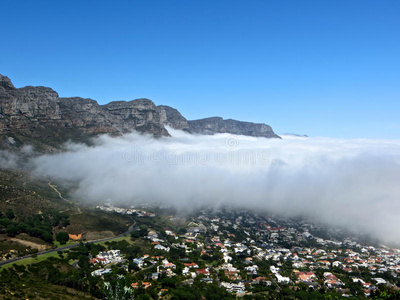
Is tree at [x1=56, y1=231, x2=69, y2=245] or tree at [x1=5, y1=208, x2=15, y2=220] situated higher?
tree at [x1=5, y1=208, x2=15, y2=220]

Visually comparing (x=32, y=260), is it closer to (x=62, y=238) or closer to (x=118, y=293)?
(x=62, y=238)

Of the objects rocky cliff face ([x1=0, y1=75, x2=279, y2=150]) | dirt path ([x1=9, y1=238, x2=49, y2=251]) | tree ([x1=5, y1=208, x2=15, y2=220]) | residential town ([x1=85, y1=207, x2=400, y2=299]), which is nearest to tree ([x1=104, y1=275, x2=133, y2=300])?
residential town ([x1=85, y1=207, x2=400, y2=299])

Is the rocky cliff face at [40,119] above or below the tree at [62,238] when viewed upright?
above

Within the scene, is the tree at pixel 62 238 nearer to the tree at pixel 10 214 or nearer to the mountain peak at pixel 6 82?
the tree at pixel 10 214

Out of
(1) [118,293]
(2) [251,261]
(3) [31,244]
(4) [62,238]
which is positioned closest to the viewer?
(1) [118,293]

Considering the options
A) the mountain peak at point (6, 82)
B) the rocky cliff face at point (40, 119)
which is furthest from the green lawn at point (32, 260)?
the mountain peak at point (6, 82)

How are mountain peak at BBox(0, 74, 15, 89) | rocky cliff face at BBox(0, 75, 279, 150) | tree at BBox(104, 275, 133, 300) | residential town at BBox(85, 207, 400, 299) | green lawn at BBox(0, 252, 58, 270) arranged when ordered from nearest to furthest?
1. tree at BBox(104, 275, 133, 300)
2. green lawn at BBox(0, 252, 58, 270)
3. residential town at BBox(85, 207, 400, 299)
4. rocky cliff face at BBox(0, 75, 279, 150)
5. mountain peak at BBox(0, 74, 15, 89)

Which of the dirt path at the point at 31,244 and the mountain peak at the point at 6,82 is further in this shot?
the mountain peak at the point at 6,82

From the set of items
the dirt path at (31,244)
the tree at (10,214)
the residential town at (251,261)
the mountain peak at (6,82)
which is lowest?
the residential town at (251,261)

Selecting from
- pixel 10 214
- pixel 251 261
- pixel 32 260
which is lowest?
pixel 251 261

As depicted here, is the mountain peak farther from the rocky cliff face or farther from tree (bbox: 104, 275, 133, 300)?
tree (bbox: 104, 275, 133, 300)

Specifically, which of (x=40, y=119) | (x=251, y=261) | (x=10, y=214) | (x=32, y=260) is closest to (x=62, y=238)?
(x=10, y=214)
